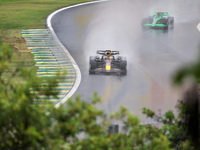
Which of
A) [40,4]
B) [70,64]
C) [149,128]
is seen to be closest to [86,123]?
[149,128]

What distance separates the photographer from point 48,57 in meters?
28.0

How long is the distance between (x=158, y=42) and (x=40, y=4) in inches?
797

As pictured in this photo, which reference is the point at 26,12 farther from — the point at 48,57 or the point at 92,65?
the point at 92,65

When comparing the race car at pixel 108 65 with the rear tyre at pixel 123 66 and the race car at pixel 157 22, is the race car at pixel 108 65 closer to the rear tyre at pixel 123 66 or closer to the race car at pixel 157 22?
the rear tyre at pixel 123 66

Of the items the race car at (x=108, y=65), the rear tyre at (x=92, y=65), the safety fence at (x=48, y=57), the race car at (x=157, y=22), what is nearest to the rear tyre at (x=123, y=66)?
the race car at (x=108, y=65)

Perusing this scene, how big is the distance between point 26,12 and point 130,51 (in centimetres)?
1754

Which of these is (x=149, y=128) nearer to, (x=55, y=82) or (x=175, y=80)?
(x=55, y=82)

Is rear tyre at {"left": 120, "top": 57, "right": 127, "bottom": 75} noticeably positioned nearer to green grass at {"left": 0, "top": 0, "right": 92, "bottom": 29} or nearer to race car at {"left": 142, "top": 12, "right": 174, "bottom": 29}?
race car at {"left": 142, "top": 12, "right": 174, "bottom": 29}

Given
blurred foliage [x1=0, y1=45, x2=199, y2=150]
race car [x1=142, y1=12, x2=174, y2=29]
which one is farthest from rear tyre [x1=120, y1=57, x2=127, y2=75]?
blurred foliage [x1=0, y1=45, x2=199, y2=150]

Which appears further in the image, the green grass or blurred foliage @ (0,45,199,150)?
the green grass

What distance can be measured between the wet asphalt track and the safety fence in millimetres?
820

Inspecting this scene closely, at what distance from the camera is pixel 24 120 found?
24.4ft

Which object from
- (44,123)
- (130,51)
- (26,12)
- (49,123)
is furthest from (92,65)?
(26,12)

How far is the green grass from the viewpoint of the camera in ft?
123
